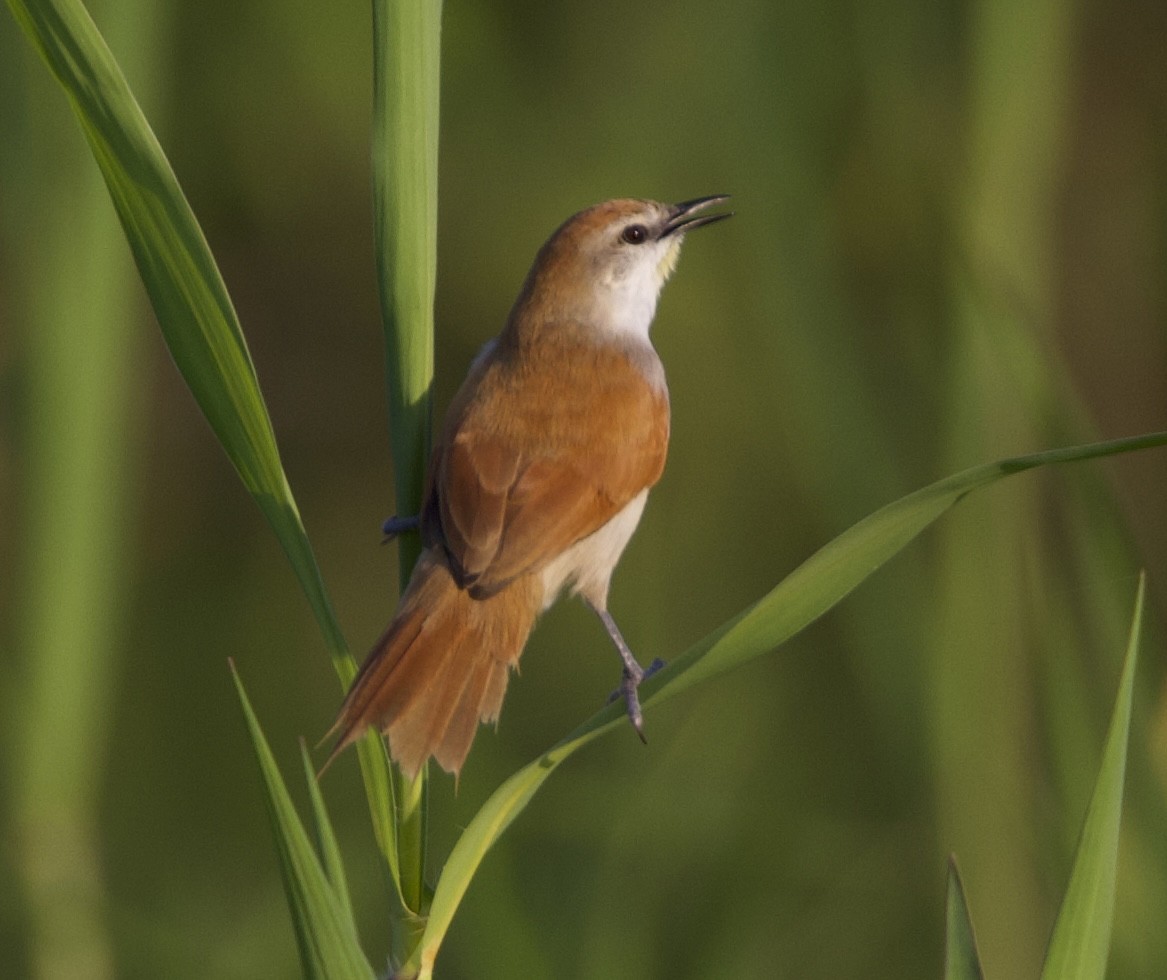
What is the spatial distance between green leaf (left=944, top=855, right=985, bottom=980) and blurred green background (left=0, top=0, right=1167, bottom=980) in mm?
768

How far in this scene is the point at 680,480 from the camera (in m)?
4.67

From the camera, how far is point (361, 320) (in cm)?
518

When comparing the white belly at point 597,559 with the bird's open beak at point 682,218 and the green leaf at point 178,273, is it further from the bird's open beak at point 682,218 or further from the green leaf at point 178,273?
the green leaf at point 178,273

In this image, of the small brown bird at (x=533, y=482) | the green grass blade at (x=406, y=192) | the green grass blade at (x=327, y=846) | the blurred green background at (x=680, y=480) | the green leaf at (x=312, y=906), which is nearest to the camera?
the green leaf at (x=312, y=906)

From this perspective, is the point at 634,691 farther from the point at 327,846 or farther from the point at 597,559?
the point at 597,559

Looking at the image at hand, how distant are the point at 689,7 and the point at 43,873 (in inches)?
97.0

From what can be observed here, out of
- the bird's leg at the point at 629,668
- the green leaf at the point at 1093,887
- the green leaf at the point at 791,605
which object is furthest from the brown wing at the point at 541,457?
the green leaf at the point at 1093,887

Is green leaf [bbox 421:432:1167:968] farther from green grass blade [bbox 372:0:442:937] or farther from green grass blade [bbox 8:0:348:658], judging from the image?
green grass blade [bbox 8:0:348:658]

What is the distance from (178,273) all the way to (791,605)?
661 millimetres

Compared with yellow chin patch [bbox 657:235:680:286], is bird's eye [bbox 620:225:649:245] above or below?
above

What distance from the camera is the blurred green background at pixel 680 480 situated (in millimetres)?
2324

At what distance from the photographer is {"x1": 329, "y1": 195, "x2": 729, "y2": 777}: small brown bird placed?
178 cm

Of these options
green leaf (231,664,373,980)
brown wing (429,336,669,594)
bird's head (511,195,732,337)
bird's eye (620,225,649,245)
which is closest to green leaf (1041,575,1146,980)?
green leaf (231,664,373,980)

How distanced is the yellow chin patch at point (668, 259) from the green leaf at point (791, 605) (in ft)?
6.06
